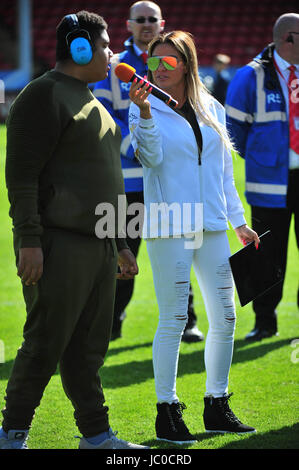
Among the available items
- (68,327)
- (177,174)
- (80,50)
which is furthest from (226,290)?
(80,50)

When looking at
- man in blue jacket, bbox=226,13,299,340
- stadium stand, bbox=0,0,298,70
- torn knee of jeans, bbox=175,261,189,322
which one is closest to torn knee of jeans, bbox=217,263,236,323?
torn knee of jeans, bbox=175,261,189,322

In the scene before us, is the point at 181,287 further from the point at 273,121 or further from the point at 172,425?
the point at 273,121

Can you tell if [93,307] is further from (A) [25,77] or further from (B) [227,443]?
(A) [25,77]

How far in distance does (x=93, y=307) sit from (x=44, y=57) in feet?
71.5

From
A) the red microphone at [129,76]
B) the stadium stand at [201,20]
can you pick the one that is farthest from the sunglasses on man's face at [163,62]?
the stadium stand at [201,20]

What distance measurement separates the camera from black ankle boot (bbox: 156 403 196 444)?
3.30 metres

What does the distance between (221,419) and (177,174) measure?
44.3 inches

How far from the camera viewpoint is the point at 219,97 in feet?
54.3

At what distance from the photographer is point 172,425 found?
3316 mm

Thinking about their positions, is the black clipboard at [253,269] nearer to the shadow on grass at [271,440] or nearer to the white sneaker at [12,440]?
the shadow on grass at [271,440]

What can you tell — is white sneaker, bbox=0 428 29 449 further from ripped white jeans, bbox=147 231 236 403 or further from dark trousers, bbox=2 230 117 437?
ripped white jeans, bbox=147 231 236 403

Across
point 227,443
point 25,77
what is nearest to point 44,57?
point 25,77

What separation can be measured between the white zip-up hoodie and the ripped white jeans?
0.08 metres

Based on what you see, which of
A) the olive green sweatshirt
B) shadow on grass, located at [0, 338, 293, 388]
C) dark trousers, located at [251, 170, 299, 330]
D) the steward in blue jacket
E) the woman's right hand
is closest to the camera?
the olive green sweatshirt
